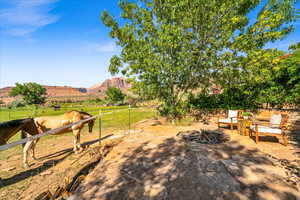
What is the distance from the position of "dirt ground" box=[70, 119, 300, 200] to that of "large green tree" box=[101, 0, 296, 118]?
4590 millimetres

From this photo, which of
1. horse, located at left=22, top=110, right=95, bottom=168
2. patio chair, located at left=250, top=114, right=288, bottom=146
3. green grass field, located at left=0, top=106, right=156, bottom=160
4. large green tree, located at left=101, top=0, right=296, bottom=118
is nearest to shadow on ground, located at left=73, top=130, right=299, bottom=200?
patio chair, located at left=250, top=114, right=288, bottom=146

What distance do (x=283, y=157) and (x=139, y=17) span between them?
9306 mm

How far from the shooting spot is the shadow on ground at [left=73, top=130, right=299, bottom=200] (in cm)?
226

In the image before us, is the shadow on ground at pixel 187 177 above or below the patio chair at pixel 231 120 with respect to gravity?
below

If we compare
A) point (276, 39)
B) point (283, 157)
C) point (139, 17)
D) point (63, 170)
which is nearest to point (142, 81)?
point (139, 17)

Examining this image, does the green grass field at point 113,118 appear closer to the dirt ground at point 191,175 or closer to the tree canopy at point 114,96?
the dirt ground at point 191,175

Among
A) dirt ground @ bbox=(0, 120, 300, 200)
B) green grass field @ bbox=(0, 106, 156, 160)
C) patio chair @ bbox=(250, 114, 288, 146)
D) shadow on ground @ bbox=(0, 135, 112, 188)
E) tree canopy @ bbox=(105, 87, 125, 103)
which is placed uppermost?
tree canopy @ bbox=(105, 87, 125, 103)

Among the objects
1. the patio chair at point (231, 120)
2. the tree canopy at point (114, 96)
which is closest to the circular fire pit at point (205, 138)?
the patio chair at point (231, 120)

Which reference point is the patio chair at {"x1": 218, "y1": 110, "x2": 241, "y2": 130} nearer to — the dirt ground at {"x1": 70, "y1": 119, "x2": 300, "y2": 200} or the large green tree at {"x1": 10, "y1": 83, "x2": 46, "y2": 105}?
the dirt ground at {"x1": 70, "y1": 119, "x2": 300, "y2": 200}

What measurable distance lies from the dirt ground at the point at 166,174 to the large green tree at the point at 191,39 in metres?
4.59

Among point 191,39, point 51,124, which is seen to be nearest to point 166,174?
point 51,124

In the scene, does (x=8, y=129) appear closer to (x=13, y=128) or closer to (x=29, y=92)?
(x=13, y=128)

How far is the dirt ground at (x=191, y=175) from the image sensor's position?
2.28 m

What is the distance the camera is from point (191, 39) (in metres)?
7.84
